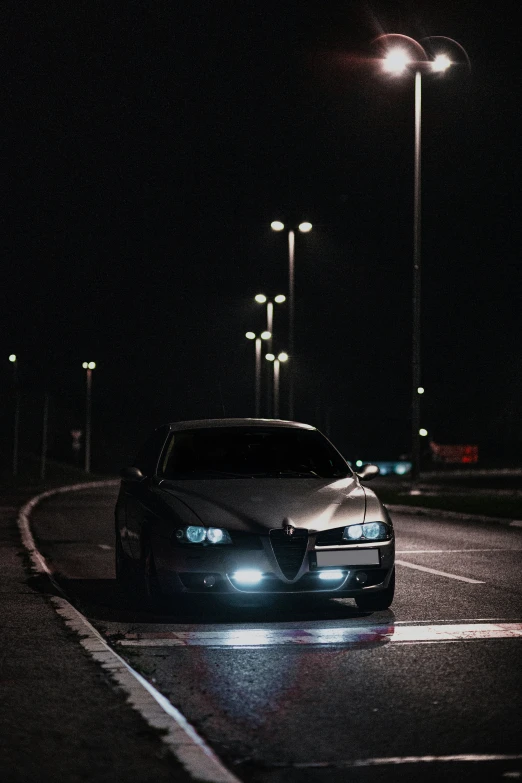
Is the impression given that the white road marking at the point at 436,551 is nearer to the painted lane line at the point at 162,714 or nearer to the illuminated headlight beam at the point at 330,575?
the illuminated headlight beam at the point at 330,575

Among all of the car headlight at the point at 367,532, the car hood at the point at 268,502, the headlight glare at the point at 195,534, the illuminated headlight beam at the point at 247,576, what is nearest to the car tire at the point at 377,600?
the car headlight at the point at 367,532

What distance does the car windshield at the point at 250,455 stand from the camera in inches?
448

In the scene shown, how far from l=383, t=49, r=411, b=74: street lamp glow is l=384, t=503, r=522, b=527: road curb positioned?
10287 mm

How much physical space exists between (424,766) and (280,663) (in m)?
2.78

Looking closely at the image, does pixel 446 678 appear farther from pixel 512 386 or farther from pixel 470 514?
pixel 512 386

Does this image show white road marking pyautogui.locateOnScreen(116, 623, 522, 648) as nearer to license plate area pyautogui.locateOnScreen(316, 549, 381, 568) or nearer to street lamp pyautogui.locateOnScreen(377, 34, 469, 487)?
license plate area pyautogui.locateOnScreen(316, 549, 381, 568)

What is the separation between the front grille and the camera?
10.0 m

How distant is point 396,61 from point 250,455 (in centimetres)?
2175

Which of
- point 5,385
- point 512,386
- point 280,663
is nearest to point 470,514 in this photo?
point 280,663

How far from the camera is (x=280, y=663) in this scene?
8.35 meters

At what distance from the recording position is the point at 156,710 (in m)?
6.60

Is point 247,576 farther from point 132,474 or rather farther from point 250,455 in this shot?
point 132,474

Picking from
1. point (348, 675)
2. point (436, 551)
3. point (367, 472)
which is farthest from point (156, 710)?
point (436, 551)

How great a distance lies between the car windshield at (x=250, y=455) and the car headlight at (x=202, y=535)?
1.07 m
